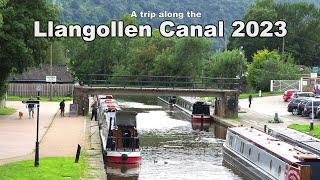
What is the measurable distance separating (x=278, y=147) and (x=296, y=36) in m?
101

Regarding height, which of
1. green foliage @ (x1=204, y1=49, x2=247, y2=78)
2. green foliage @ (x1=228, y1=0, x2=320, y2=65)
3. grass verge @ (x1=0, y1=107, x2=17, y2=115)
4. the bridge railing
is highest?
green foliage @ (x1=228, y1=0, x2=320, y2=65)

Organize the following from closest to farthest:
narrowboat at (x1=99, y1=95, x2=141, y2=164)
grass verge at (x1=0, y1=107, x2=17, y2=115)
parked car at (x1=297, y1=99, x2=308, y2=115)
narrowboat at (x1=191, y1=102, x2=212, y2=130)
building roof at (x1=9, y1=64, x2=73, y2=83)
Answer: narrowboat at (x1=99, y1=95, x2=141, y2=164) < grass verge at (x1=0, y1=107, x2=17, y2=115) < parked car at (x1=297, y1=99, x2=308, y2=115) < narrowboat at (x1=191, y1=102, x2=212, y2=130) < building roof at (x1=9, y1=64, x2=73, y2=83)

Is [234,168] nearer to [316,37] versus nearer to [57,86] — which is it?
[57,86]

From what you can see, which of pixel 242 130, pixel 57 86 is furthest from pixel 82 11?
pixel 242 130

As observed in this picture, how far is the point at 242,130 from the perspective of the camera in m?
38.5

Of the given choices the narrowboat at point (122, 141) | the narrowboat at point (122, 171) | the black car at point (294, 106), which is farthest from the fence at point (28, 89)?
the narrowboat at point (122, 171)

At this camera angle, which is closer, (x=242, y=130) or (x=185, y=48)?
(x=242, y=130)

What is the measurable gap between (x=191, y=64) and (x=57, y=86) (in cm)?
2657

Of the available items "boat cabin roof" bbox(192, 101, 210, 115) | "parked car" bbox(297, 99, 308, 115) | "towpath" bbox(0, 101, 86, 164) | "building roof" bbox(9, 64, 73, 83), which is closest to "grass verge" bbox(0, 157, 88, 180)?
"towpath" bbox(0, 101, 86, 164)

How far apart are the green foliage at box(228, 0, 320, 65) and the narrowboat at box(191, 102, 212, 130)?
65.0m

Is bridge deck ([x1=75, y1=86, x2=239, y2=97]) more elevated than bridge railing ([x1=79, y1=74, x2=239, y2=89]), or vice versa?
bridge railing ([x1=79, y1=74, x2=239, y2=89])

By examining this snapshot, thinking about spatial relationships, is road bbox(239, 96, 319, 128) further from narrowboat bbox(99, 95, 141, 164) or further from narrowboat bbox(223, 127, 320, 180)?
narrowboat bbox(99, 95, 141, 164)

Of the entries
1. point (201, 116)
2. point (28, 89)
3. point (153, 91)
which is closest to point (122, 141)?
point (153, 91)

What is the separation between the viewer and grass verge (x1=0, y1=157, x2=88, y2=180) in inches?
1005
